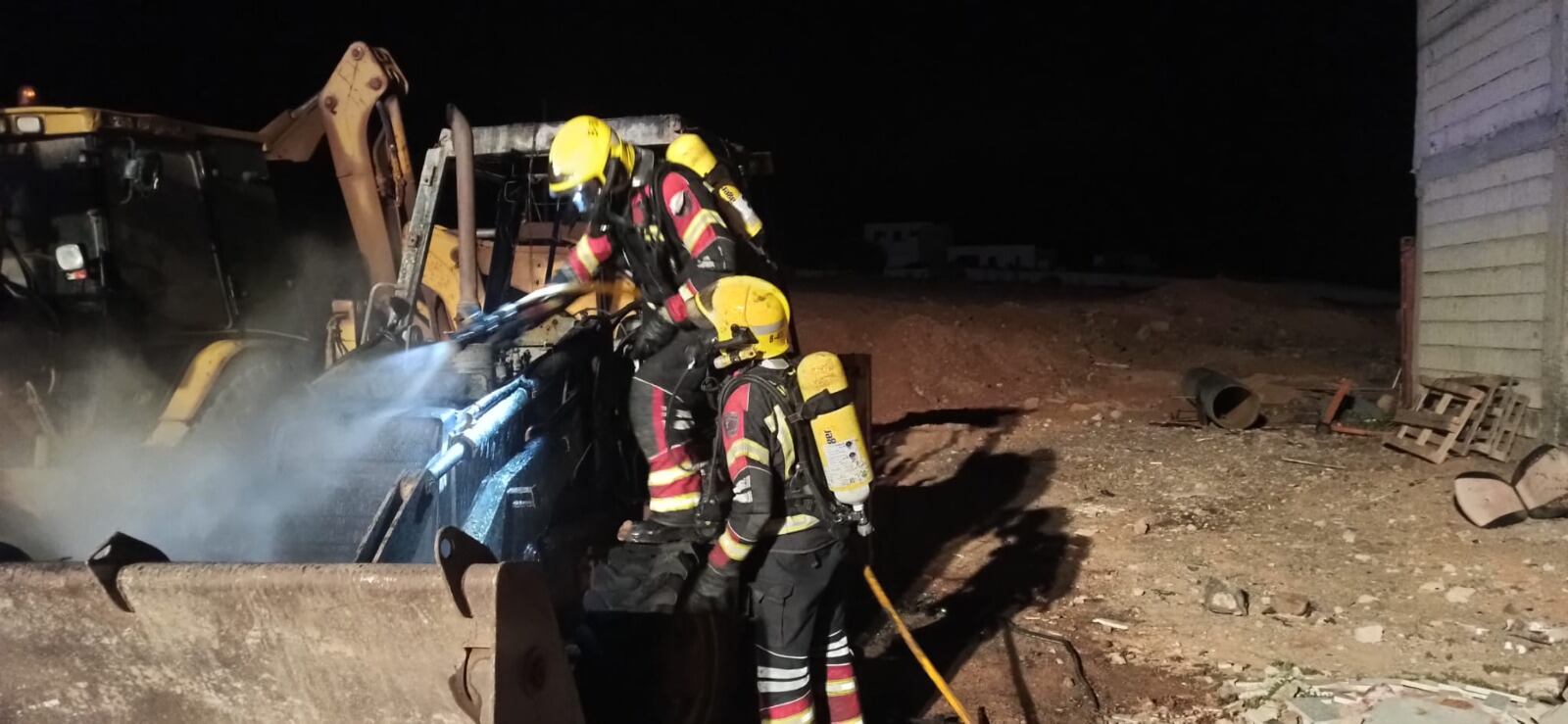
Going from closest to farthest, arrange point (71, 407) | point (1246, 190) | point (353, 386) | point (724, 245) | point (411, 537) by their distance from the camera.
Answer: point (411, 537), point (353, 386), point (724, 245), point (71, 407), point (1246, 190)

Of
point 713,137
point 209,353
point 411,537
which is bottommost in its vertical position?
point 411,537

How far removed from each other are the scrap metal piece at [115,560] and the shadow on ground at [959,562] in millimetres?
3063

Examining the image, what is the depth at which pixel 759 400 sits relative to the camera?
3836mm

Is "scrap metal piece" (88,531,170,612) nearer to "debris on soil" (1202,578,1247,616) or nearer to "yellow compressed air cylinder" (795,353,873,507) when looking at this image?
"yellow compressed air cylinder" (795,353,873,507)

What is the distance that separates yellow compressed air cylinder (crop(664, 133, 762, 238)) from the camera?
5074 mm

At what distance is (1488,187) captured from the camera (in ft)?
28.0

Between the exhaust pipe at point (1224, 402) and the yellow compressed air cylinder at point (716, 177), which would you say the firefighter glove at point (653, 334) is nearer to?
the yellow compressed air cylinder at point (716, 177)

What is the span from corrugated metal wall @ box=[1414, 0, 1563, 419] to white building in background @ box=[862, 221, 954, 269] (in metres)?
24.8

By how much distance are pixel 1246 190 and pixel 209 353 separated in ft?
136

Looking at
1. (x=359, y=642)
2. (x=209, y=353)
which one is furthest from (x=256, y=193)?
(x=359, y=642)

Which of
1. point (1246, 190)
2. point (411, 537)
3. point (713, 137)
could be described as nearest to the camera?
point (411, 537)

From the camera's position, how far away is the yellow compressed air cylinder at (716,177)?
5.07 m

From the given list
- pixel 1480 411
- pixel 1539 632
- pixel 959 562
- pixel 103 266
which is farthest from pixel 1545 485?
pixel 103 266

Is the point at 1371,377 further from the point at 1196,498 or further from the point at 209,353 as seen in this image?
the point at 209,353
